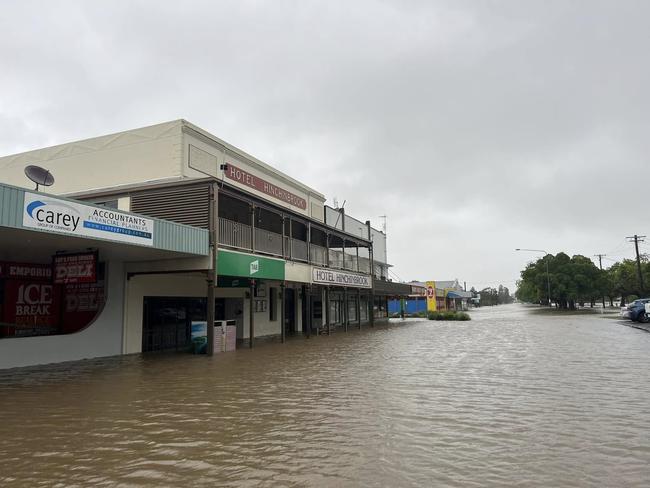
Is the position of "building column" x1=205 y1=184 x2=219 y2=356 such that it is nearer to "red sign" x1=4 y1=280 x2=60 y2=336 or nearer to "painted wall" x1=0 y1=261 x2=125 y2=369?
"painted wall" x1=0 y1=261 x2=125 y2=369

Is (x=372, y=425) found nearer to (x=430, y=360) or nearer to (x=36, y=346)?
(x=430, y=360)

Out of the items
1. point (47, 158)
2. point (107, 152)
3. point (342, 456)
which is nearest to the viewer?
point (342, 456)

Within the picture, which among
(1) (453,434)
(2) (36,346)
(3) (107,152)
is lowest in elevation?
(1) (453,434)

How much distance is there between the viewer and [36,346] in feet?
43.1

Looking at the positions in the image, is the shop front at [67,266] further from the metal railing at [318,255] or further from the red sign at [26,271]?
the metal railing at [318,255]

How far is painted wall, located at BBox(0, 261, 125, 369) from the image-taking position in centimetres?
1267

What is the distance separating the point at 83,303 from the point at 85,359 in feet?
7.27

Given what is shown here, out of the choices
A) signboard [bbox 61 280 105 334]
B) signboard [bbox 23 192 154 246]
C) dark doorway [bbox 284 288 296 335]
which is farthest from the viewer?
dark doorway [bbox 284 288 296 335]

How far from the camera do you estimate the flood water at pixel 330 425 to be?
15.8 ft

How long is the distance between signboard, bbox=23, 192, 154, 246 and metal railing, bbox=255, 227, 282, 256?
20.4 ft

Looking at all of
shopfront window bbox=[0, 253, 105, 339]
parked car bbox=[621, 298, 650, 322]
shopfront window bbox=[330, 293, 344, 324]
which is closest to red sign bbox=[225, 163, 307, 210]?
shopfront window bbox=[330, 293, 344, 324]

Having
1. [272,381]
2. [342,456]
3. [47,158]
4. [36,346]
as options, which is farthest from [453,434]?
[47,158]

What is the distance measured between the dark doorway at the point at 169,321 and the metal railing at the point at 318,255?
6.24m

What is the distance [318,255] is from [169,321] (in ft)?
28.7
